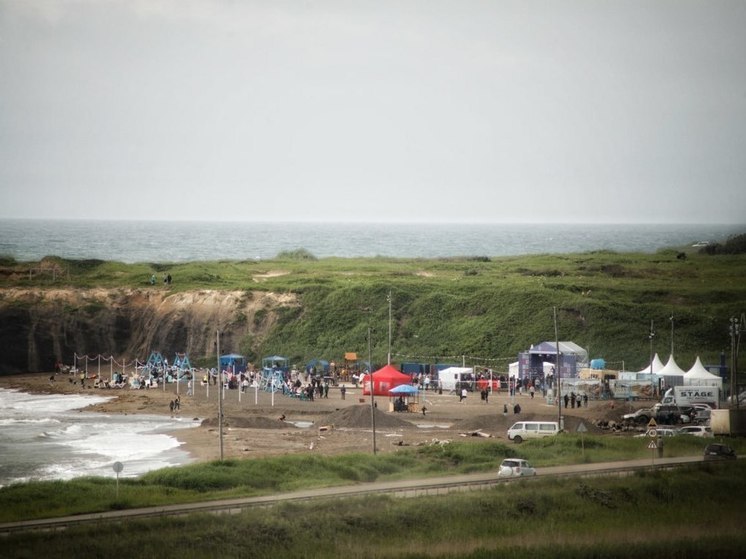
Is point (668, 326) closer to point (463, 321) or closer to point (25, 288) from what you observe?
point (463, 321)

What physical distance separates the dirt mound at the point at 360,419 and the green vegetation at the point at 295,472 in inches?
326

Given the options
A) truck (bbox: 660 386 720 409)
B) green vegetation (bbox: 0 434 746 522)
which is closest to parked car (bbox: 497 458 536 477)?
green vegetation (bbox: 0 434 746 522)

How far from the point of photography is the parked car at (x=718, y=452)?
4375 cm

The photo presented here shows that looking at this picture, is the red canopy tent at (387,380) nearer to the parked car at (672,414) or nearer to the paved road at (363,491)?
the parked car at (672,414)

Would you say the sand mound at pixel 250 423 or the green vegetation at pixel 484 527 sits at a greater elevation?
the sand mound at pixel 250 423

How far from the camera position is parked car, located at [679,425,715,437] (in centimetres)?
5128

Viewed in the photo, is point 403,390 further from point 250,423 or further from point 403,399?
point 250,423

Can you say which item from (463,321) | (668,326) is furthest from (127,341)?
(668,326)

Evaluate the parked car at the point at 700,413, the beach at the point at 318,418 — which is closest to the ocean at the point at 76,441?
the beach at the point at 318,418

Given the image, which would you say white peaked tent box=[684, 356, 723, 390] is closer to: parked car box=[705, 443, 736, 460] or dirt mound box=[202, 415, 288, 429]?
parked car box=[705, 443, 736, 460]

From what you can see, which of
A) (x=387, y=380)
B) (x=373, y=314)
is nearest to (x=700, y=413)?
(x=387, y=380)

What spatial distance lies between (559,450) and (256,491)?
13719 millimetres

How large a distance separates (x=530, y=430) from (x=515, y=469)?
1078 cm

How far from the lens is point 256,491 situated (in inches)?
1583
